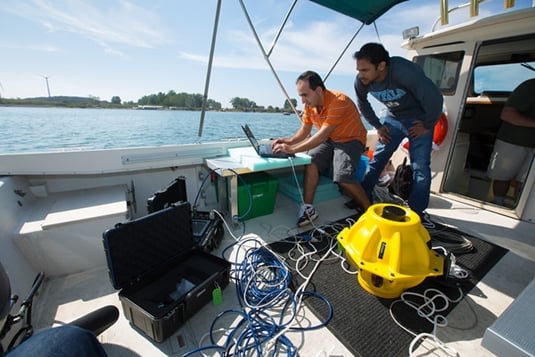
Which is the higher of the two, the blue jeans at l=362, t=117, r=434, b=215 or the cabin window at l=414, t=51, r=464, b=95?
the cabin window at l=414, t=51, r=464, b=95

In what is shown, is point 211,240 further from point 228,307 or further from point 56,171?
point 56,171

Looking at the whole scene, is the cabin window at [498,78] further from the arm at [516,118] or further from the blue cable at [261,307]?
the blue cable at [261,307]

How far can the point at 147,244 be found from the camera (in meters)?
1.21

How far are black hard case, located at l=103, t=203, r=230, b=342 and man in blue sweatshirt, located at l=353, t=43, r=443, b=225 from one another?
170cm

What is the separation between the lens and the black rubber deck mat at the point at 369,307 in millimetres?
1038

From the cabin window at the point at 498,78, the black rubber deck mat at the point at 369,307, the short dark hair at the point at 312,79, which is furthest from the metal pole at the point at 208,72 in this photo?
the cabin window at the point at 498,78

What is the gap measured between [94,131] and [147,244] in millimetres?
3222

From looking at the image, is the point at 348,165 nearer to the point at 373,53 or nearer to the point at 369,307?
the point at 373,53

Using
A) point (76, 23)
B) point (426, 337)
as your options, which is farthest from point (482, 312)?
point (76, 23)

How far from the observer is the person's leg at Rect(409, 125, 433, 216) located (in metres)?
1.98

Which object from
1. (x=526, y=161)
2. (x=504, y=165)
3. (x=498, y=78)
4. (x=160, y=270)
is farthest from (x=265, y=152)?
(x=498, y=78)

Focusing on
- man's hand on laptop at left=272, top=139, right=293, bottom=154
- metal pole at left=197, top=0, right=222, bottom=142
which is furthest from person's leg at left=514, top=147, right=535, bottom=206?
metal pole at left=197, top=0, right=222, bottom=142

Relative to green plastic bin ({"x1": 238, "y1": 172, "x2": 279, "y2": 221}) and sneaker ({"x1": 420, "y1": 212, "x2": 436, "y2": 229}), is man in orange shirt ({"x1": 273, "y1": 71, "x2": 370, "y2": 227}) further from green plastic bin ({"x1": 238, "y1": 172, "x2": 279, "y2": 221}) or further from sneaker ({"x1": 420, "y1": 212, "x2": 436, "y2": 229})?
sneaker ({"x1": 420, "y1": 212, "x2": 436, "y2": 229})

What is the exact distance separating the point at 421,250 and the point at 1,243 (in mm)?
2051
